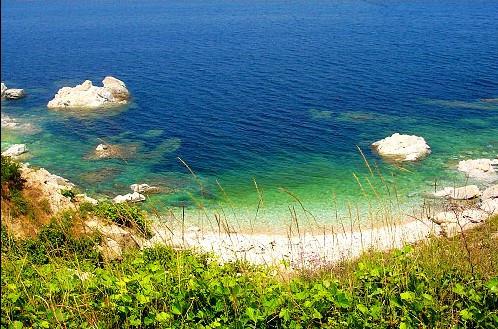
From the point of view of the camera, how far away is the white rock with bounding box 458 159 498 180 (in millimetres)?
37500

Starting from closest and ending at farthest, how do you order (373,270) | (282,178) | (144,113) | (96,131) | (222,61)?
(373,270)
(282,178)
(96,131)
(144,113)
(222,61)

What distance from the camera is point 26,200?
22.3 metres

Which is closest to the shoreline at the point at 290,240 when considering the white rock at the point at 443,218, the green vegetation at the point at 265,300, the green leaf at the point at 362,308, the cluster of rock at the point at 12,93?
the white rock at the point at 443,218

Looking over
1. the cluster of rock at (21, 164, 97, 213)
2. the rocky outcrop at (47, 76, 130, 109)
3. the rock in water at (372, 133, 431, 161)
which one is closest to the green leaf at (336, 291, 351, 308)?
the cluster of rock at (21, 164, 97, 213)

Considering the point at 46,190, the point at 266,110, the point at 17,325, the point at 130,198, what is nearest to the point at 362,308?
the point at 17,325

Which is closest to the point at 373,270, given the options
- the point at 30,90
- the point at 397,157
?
the point at 397,157

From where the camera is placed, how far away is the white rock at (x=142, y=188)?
3597cm

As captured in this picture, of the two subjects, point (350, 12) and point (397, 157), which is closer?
point (397, 157)

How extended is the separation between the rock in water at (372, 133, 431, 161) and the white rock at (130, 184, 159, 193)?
20.1 m

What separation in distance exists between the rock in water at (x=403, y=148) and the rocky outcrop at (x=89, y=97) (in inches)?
1309

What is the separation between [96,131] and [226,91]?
19.3 meters

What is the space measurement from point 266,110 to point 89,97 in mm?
21927

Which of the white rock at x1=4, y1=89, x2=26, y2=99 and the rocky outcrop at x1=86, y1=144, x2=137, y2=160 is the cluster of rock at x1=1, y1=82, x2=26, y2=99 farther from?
the rocky outcrop at x1=86, y1=144, x2=137, y2=160

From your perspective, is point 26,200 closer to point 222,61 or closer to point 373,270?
point 373,270
